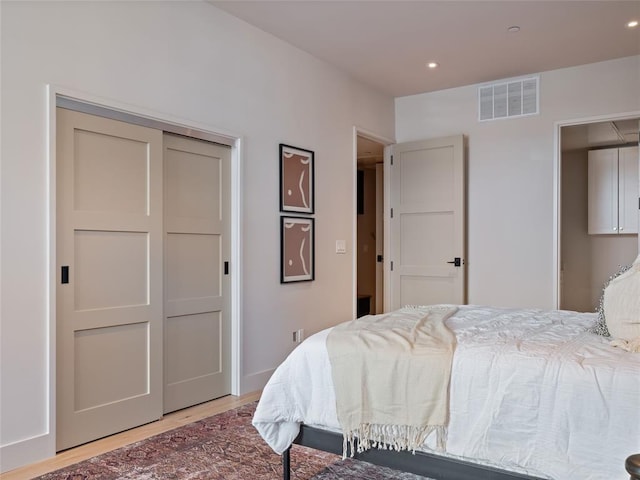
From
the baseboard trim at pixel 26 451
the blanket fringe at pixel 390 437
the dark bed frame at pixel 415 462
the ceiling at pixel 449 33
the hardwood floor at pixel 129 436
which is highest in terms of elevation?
the ceiling at pixel 449 33

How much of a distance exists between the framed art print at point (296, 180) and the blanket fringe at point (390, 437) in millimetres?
2467

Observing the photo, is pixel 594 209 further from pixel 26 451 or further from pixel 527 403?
pixel 26 451

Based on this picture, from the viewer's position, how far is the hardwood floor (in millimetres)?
2445

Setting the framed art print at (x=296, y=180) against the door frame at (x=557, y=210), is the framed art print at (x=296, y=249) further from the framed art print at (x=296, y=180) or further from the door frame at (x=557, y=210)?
the door frame at (x=557, y=210)

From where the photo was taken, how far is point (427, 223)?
5.51 meters

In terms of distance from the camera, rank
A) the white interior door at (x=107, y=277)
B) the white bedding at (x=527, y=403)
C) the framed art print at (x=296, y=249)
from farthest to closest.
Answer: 1. the framed art print at (x=296, y=249)
2. the white interior door at (x=107, y=277)
3. the white bedding at (x=527, y=403)

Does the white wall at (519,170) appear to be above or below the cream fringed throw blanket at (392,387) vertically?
above

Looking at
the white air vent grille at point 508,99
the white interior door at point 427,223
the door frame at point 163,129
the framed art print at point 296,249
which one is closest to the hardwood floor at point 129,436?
the door frame at point 163,129

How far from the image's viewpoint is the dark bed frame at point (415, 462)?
176cm

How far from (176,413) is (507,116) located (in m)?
4.26

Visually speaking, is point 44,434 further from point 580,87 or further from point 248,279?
point 580,87

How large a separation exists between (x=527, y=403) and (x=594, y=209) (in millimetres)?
5117

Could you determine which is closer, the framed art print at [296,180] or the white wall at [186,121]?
the white wall at [186,121]

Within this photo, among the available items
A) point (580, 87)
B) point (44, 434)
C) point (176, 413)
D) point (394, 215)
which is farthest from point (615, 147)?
point (44, 434)
